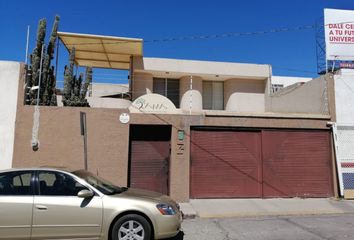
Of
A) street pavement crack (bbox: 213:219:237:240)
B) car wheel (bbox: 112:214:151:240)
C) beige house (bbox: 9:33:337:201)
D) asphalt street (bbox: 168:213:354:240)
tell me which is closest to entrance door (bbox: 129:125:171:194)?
beige house (bbox: 9:33:337:201)

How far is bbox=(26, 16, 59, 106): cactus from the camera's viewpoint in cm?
1260

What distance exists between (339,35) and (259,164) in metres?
6.28

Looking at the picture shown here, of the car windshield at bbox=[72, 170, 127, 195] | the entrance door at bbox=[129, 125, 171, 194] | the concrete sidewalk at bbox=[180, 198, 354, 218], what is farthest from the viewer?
the entrance door at bbox=[129, 125, 171, 194]

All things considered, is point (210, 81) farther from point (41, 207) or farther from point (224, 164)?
point (41, 207)

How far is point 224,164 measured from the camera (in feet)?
41.8

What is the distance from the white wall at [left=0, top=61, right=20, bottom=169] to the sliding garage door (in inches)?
232

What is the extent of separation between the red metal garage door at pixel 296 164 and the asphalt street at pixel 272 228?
8.28ft

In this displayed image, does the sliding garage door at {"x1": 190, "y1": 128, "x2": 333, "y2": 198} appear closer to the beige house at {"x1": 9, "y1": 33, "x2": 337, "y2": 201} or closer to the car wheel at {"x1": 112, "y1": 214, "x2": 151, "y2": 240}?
the beige house at {"x1": 9, "y1": 33, "x2": 337, "y2": 201}

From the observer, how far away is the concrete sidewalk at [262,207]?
10.5 metres

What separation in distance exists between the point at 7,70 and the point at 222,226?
331 inches

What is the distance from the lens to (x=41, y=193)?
654 centimetres

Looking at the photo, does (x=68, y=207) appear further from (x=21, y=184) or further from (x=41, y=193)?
(x=21, y=184)

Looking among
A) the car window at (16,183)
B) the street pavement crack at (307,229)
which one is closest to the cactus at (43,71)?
the car window at (16,183)

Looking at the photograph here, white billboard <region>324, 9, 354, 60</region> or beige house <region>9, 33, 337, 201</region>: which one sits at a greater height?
white billboard <region>324, 9, 354, 60</region>
